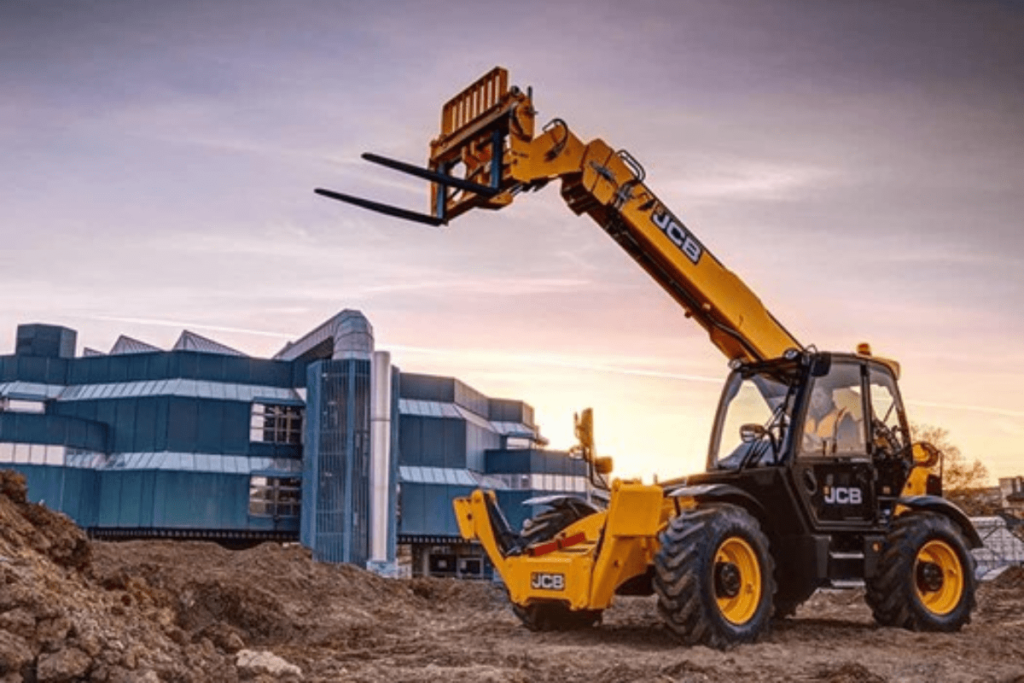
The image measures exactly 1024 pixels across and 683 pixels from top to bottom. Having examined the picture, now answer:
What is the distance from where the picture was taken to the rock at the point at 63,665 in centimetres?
683

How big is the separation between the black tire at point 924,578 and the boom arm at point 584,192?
2.62 meters

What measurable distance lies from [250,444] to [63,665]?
41273 millimetres

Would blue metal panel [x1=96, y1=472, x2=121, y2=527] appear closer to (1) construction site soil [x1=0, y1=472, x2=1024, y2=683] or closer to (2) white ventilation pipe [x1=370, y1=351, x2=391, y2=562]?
(2) white ventilation pipe [x1=370, y1=351, x2=391, y2=562]

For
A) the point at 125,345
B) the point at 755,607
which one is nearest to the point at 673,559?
the point at 755,607

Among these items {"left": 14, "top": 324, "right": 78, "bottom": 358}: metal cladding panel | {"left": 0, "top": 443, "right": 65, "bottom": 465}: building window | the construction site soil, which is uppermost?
{"left": 14, "top": 324, "right": 78, "bottom": 358}: metal cladding panel

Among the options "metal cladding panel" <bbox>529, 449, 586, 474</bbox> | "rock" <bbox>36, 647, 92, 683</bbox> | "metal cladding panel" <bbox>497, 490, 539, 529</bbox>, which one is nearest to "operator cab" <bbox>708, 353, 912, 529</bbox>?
"rock" <bbox>36, 647, 92, 683</bbox>

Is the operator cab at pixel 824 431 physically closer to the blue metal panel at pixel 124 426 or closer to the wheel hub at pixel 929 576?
the wheel hub at pixel 929 576

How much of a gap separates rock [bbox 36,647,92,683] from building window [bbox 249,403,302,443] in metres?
41.2

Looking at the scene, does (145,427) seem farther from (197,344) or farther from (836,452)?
(836,452)

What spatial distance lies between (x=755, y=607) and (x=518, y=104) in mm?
5653

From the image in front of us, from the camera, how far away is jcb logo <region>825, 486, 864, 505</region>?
1208 cm

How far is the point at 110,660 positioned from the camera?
7191 millimetres

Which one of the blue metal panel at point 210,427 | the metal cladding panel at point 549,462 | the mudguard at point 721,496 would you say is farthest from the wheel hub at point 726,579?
the metal cladding panel at point 549,462

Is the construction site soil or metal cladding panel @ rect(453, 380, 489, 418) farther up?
metal cladding panel @ rect(453, 380, 489, 418)
